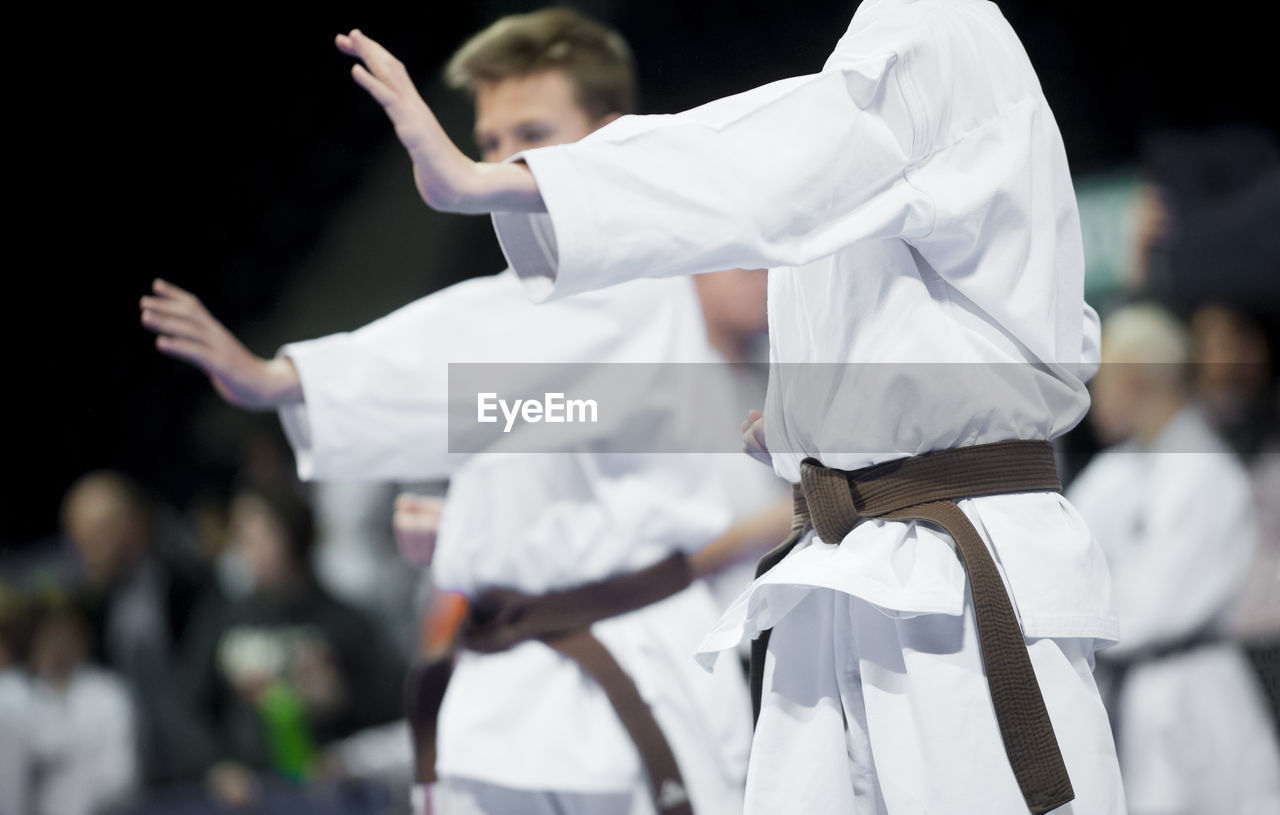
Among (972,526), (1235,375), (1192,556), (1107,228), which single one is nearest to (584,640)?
(972,526)

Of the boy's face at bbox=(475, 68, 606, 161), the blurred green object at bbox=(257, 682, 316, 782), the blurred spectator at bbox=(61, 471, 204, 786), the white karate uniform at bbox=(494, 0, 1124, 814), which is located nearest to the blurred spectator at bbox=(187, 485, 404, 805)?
the blurred green object at bbox=(257, 682, 316, 782)

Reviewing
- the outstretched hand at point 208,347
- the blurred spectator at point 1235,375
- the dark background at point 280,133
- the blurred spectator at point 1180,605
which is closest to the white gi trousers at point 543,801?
the outstretched hand at point 208,347

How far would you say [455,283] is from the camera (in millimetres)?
1827

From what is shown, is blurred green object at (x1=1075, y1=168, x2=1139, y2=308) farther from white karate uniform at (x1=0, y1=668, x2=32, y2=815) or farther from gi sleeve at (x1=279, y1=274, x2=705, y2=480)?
white karate uniform at (x1=0, y1=668, x2=32, y2=815)

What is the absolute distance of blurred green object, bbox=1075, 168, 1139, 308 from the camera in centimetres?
284

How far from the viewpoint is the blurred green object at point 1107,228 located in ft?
9.30

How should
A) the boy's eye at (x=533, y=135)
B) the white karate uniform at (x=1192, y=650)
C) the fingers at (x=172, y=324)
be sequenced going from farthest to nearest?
the white karate uniform at (x=1192, y=650), the boy's eye at (x=533, y=135), the fingers at (x=172, y=324)

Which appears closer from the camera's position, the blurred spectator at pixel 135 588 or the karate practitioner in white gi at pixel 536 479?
the karate practitioner in white gi at pixel 536 479

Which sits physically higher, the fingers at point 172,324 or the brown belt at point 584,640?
the fingers at point 172,324

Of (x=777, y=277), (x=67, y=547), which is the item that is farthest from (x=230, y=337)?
(x=67, y=547)

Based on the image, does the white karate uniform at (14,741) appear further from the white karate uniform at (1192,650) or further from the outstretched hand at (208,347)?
the white karate uniform at (1192,650)

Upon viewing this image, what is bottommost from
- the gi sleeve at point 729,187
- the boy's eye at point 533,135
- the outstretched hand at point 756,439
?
the outstretched hand at point 756,439

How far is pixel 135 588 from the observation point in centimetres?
388

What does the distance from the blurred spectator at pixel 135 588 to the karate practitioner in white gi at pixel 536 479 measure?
2.28 meters
